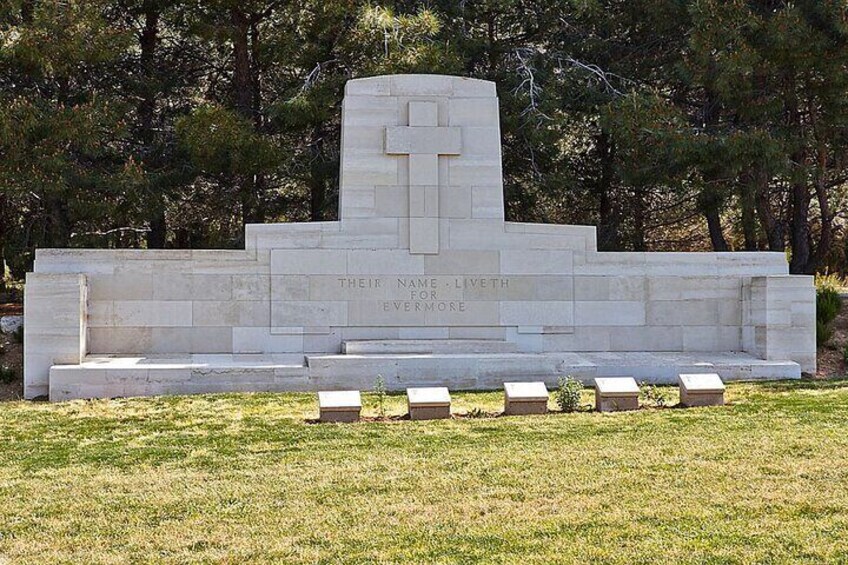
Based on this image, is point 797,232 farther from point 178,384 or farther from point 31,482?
point 31,482

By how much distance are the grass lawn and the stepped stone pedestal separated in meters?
3.24

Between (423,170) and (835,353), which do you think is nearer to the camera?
(423,170)

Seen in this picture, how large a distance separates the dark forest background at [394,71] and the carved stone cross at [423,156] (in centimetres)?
321

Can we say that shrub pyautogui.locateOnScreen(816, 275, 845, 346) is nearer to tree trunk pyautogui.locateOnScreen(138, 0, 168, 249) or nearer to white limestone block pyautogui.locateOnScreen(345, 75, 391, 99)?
white limestone block pyautogui.locateOnScreen(345, 75, 391, 99)

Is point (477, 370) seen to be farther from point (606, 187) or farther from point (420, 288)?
point (606, 187)

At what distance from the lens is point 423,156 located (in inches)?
551

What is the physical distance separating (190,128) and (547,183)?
24.4 feet

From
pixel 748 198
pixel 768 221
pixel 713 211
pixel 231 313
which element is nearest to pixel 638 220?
pixel 713 211

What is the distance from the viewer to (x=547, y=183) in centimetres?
1967

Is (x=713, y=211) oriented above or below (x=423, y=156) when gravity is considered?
below

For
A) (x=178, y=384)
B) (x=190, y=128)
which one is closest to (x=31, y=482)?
(x=178, y=384)

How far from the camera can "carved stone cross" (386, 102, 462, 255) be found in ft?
45.5

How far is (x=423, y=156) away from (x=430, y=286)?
198 cm

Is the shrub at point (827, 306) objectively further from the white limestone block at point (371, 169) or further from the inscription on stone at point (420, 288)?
the white limestone block at point (371, 169)
